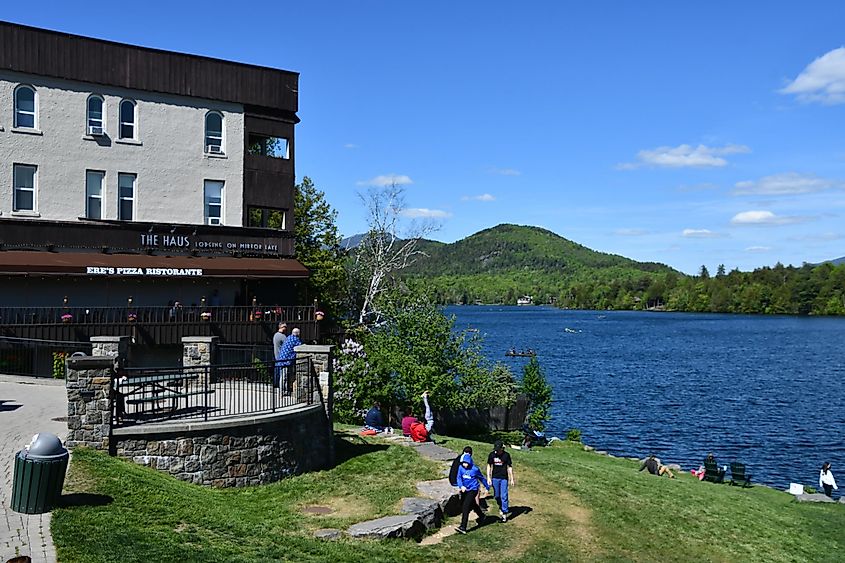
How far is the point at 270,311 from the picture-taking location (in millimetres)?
31469

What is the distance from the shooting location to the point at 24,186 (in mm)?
29781

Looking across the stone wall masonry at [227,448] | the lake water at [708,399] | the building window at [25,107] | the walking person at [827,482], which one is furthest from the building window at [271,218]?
the walking person at [827,482]

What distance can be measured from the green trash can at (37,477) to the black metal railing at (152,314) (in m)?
16.7

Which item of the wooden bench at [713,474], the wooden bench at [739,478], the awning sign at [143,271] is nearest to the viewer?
the wooden bench at [739,478]

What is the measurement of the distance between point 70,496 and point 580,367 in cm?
6482

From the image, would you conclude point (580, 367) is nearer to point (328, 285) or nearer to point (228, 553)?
point (328, 285)

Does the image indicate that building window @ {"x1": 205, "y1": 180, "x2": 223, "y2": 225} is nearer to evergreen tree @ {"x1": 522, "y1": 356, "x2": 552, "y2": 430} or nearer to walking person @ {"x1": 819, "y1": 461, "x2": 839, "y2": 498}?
evergreen tree @ {"x1": 522, "y1": 356, "x2": 552, "y2": 430}

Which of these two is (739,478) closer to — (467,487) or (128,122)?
(467,487)

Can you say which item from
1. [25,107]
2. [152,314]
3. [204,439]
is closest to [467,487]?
[204,439]

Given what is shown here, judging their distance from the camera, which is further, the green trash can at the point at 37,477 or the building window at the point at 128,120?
the building window at the point at 128,120

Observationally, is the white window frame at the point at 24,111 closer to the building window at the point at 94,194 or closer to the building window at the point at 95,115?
the building window at the point at 95,115

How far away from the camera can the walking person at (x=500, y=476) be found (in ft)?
49.7

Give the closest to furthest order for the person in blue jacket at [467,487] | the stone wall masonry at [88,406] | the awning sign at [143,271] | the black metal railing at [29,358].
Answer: the stone wall masonry at [88,406] → the person in blue jacket at [467,487] → the black metal railing at [29,358] → the awning sign at [143,271]

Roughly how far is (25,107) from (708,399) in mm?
44149
